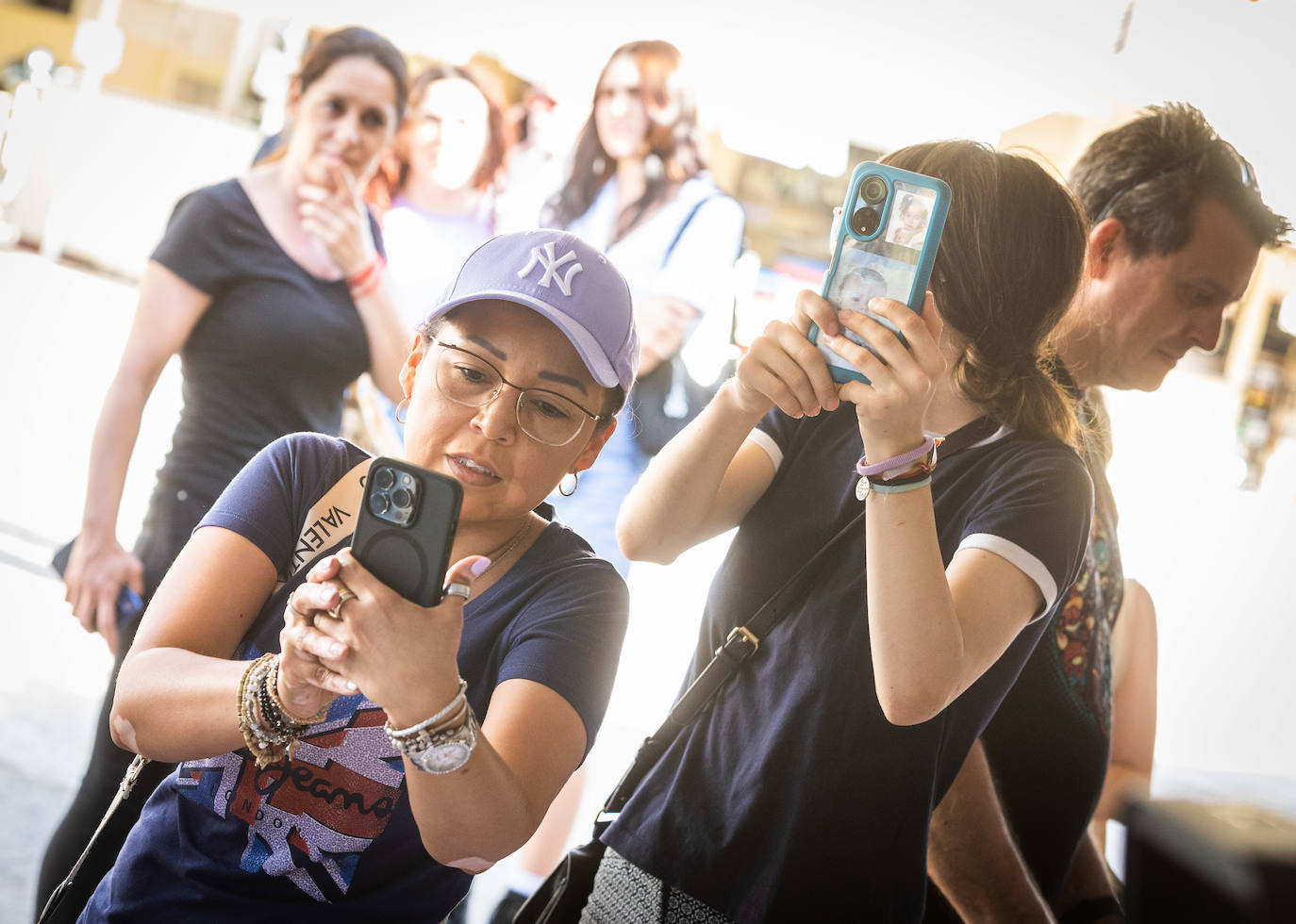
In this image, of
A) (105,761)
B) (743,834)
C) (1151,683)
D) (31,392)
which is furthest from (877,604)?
(31,392)

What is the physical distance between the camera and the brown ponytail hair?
3.72 feet

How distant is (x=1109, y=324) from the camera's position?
152 centimetres

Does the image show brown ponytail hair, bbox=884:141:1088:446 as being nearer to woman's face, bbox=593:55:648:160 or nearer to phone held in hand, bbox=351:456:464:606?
phone held in hand, bbox=351:456:464:606

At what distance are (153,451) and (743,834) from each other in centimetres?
184

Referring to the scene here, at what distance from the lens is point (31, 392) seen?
8.89ft

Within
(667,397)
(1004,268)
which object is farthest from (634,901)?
(667,397)

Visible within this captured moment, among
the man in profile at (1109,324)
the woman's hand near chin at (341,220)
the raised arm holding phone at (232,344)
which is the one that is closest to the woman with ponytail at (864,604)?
the man in profile at (1109,324)

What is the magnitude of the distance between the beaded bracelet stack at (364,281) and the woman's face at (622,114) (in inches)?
28.6

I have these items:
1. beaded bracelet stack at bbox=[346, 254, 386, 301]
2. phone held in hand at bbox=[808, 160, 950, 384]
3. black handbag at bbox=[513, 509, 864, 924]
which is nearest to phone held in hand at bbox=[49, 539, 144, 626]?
beaded bracelet stack at bbox=[346, 254, 386, 301]

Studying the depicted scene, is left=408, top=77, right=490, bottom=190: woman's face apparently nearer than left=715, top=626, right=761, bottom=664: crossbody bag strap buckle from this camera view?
No

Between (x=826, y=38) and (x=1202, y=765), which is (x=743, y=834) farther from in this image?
(x=1202, y=765)

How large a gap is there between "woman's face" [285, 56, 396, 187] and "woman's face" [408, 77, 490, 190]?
15cm

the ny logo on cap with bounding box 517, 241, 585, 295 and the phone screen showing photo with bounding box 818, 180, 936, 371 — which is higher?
the phone screen showing photo with bounding box 818, 180, 936, 371

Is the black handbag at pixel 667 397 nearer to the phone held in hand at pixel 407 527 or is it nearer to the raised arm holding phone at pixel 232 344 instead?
the raised arm holding phone at pixel 232 344
